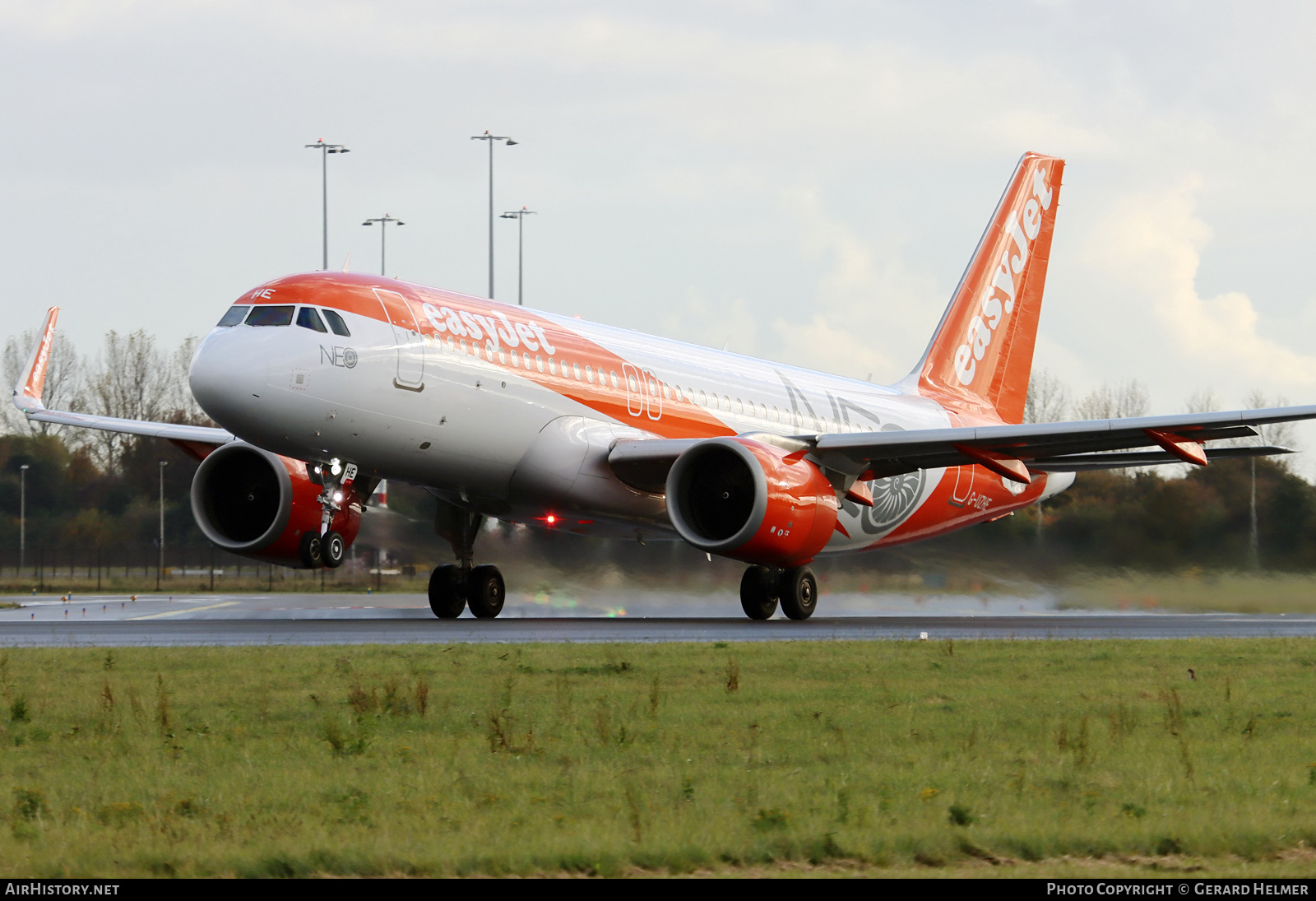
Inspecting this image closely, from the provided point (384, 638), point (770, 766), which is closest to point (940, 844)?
point (770, 766)

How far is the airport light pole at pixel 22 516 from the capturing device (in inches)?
2064

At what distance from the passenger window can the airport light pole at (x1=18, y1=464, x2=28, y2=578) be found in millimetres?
35795

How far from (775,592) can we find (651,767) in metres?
16.4

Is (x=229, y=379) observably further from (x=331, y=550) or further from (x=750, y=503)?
(x=750, y=503)

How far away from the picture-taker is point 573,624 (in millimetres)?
22516

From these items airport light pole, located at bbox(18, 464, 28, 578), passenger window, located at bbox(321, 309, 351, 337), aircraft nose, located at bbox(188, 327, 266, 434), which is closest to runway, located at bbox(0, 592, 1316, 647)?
aircraft nose, located at bbox(188, 327, 266, 434)

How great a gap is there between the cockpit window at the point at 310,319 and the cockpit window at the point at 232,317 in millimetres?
727

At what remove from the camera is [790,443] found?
A: 77.2 feet

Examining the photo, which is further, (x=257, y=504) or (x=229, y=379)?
(x=257, y=504)

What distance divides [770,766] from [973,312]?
83.4ft

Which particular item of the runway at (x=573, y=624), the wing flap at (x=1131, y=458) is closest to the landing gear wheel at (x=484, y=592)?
the runway at (x=573, y=624)

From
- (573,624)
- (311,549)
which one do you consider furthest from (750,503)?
(311,549)

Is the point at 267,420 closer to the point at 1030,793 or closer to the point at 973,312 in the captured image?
the point at 1030,793

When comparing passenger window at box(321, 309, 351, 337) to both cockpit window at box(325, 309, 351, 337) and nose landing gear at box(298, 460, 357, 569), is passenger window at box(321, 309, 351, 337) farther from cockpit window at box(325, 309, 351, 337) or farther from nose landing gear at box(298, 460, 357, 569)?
nose landing gear at box(298, 460, 357, 569)
